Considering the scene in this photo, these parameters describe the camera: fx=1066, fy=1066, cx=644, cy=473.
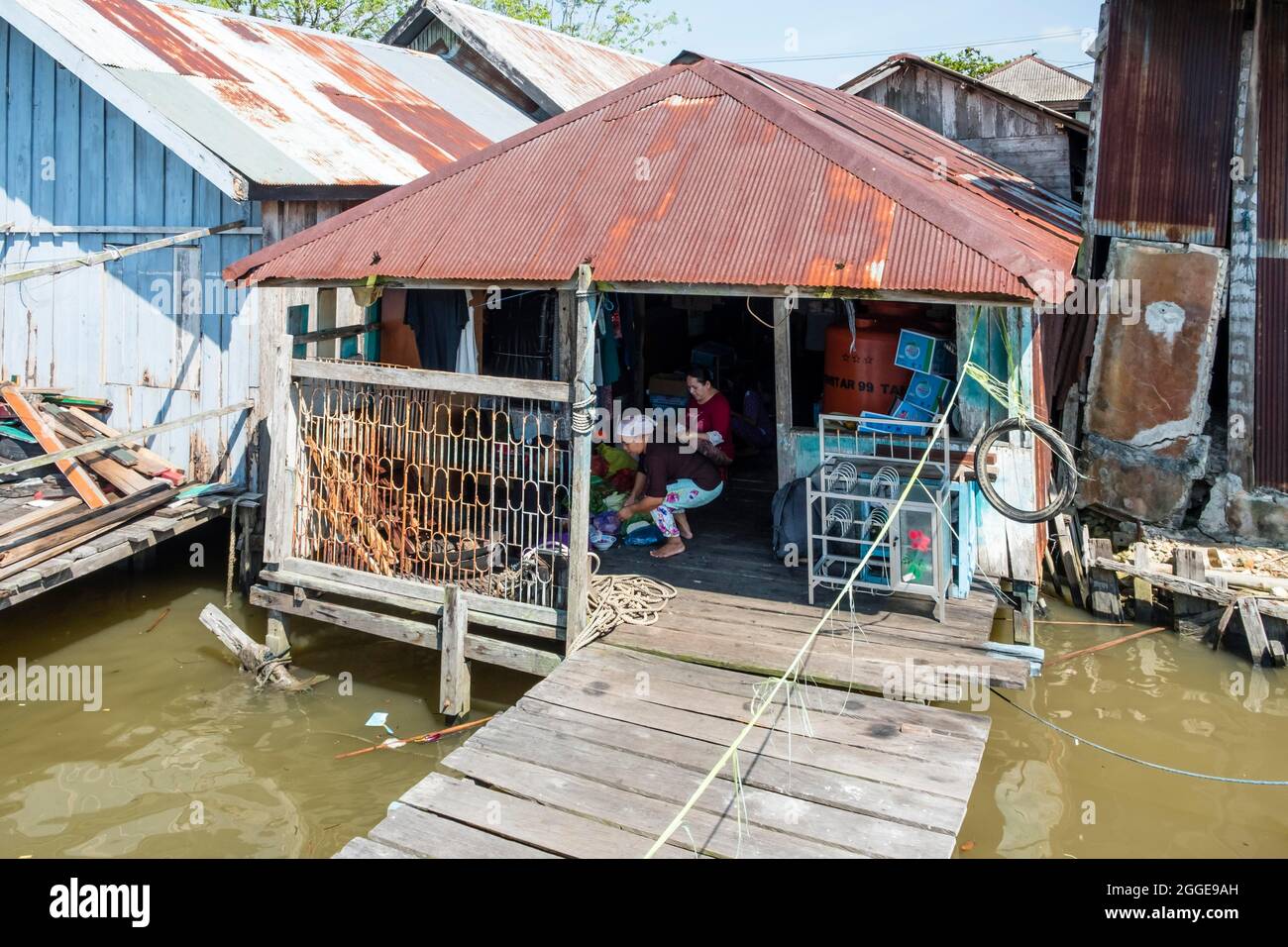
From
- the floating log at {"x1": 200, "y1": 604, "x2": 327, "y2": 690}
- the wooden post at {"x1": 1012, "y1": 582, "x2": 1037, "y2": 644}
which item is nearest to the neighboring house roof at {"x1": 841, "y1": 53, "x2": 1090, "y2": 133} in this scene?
the wooden post at {"x1": 1012, "y1": 582, "x2": 1037, "y2": 644}

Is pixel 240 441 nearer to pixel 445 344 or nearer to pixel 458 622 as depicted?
pixel 445 344

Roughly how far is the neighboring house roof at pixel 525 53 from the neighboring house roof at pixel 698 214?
715 cm

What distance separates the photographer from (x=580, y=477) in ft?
24.7

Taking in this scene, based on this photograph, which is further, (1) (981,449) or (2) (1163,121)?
(2) (1163,121)

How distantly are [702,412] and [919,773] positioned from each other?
4202 mm

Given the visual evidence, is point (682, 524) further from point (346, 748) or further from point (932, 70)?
point (932, 70)

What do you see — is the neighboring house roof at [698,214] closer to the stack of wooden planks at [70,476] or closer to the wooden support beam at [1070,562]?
the stack of wooden planks at [70,476]

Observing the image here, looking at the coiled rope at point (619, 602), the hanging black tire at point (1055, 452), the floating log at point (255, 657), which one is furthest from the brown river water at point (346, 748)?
the hanging black tire at point (1055, 452)

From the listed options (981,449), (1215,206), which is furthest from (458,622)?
(1215,206)

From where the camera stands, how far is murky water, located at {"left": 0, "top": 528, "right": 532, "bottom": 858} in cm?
696

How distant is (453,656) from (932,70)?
1042 centimetres

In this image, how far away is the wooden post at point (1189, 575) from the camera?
9.99 metres

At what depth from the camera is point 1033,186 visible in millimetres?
12477

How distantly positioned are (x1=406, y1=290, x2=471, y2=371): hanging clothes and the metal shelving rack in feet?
13.8
